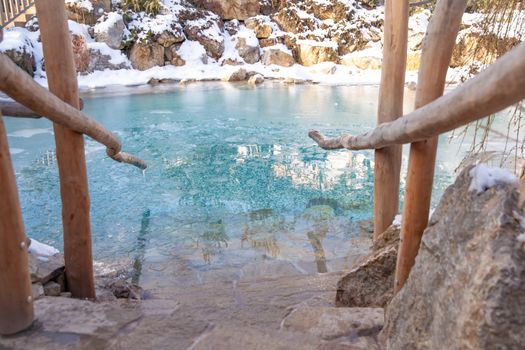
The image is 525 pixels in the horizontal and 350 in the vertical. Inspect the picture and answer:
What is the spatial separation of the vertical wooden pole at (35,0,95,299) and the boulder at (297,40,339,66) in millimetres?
18307

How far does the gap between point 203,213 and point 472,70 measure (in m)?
3.26

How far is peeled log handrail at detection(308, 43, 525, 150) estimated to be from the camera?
85 cm

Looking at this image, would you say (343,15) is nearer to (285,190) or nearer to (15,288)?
(285,190)

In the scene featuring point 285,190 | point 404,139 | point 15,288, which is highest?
point 404,139

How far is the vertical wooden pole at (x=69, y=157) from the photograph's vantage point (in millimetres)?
2010

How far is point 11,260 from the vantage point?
5.18ft

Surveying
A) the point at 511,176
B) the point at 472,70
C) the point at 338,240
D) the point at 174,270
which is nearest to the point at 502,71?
the point at 511,176

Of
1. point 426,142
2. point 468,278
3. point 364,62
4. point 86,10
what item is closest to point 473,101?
point 468,278

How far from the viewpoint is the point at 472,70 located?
119 inches

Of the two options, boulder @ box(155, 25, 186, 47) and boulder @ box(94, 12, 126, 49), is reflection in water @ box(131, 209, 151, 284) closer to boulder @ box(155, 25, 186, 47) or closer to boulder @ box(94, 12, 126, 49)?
boulder @ box(94, 12, 126, 49)

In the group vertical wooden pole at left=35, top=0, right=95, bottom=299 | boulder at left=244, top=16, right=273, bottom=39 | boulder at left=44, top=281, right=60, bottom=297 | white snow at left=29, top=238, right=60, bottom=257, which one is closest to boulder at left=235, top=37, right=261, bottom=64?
boulder at left=244, top=16, right=273, bottom=39

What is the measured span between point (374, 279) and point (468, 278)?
4.56 feet

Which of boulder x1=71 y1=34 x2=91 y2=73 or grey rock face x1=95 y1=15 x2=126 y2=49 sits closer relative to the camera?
boulder x1=71 y1=34 x2=91 y2=73

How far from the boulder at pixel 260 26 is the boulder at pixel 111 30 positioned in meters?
6.26
